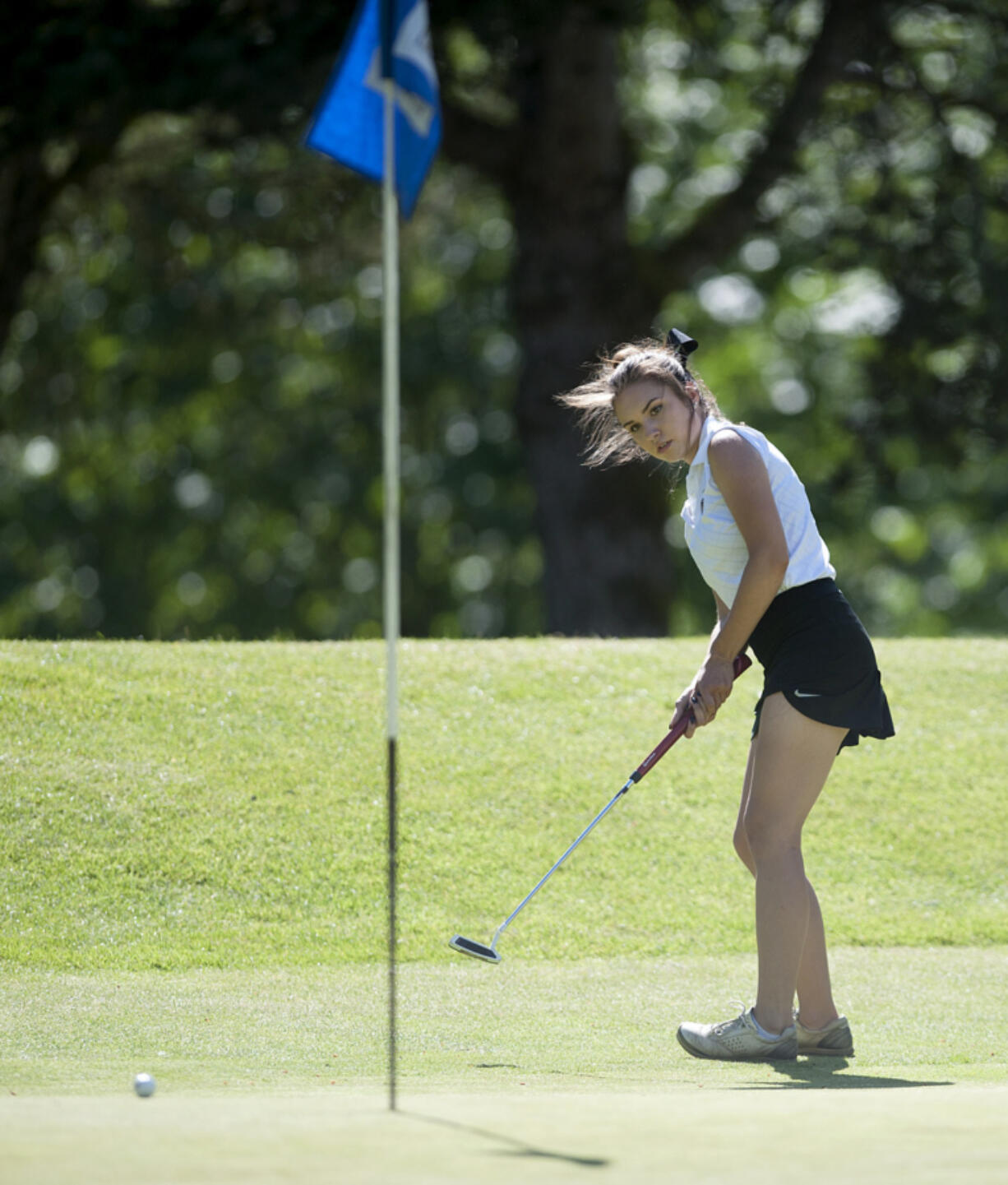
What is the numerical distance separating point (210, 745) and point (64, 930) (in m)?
1.89

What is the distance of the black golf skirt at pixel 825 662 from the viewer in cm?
493

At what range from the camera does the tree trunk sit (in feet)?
53.8

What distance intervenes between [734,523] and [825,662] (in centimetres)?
51

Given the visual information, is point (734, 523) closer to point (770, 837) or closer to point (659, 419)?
point (659, 419)

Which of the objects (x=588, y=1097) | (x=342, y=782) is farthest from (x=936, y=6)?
(x=588, y=1097)

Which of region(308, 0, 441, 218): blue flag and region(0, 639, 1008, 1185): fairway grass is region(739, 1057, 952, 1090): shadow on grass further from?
region(308, 0, 441, 218): blue flag

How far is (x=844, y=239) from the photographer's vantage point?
60.7ft

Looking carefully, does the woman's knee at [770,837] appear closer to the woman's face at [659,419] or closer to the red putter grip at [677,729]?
the red putter grip at [677,729]

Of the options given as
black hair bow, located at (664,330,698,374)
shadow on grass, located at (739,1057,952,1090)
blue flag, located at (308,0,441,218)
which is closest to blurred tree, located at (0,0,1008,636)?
blue flag, located at (308,0,441,218)

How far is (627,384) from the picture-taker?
516 centimetres

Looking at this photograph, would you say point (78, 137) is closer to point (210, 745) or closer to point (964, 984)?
point (210, 745)

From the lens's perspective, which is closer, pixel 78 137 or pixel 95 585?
pixel 78 137

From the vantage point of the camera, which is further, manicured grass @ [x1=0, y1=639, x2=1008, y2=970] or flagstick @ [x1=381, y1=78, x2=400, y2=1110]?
manicured grass @ [x1=0, y1=639, x2=1008, y2=970]

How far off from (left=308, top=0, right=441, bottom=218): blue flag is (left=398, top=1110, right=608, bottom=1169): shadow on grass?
122 inches
